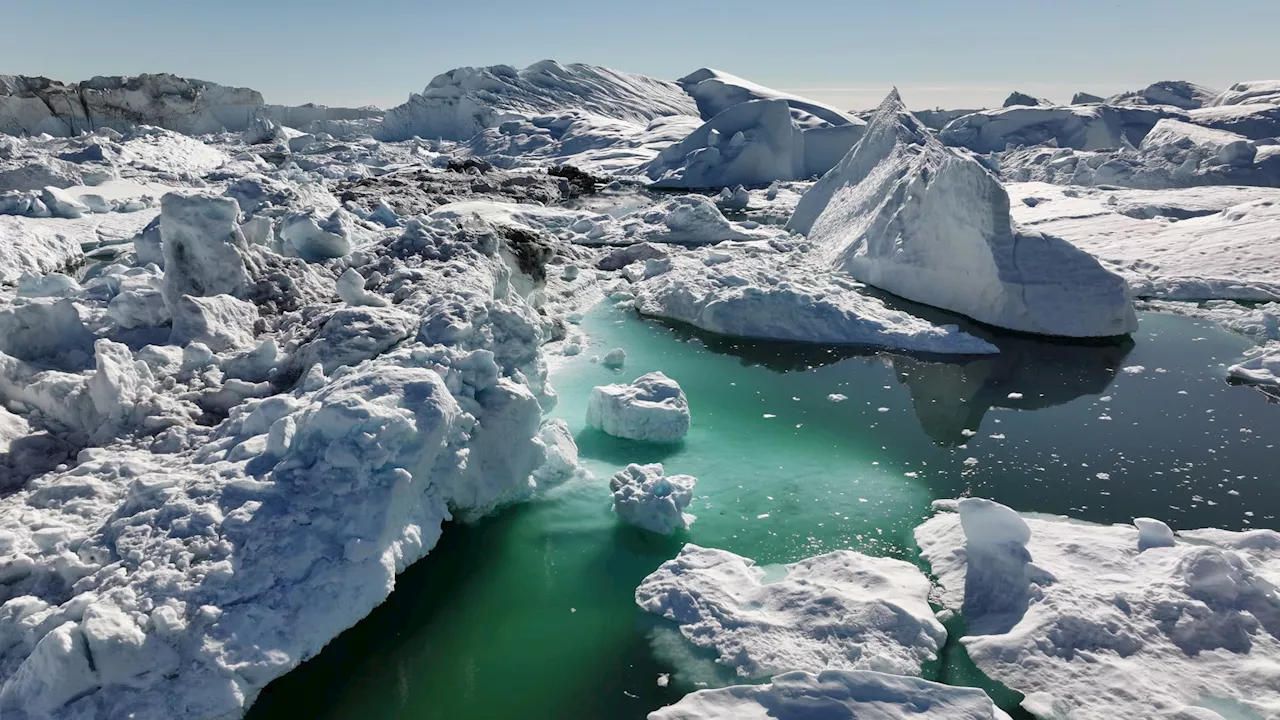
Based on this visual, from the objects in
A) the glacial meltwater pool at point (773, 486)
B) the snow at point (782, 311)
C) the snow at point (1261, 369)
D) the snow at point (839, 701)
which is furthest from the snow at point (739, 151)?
the snow at point (839, 701)

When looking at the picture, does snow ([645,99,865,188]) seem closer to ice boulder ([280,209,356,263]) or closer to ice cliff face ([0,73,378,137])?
ice boulder ([280,209,356,263])

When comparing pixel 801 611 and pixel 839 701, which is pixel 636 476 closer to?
pixel 801 611

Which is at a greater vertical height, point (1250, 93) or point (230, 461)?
point (1250, 93)

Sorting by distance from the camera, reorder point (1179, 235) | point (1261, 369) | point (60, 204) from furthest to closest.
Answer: point (60, 204)
point (1179, 235)
point (1261, 369)

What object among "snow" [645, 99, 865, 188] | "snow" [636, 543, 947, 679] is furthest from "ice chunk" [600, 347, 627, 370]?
"snow" [645, 99, 865, 188]

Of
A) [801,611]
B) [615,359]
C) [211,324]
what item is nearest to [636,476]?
[801,611]

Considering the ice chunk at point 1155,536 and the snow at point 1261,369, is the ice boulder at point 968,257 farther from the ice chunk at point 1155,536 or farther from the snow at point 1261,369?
the ice chunk at point 1155,536

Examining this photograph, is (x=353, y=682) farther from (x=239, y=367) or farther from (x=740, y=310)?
(x=740, y=310)
